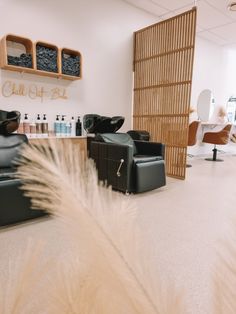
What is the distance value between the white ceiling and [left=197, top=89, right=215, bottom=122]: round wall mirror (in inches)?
58.3

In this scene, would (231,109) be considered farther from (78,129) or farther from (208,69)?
(78,129)

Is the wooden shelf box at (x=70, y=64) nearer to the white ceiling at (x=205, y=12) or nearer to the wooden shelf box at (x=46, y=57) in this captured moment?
the wooden shelf box at (x=46, y=57)

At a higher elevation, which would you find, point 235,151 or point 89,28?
point 89,28

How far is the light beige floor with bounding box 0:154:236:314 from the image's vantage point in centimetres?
135

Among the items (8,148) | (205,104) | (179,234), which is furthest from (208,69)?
(8,148)

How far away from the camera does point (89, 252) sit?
0.24 metres

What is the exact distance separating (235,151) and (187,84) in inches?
180

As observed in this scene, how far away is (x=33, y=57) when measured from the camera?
10.0 ft

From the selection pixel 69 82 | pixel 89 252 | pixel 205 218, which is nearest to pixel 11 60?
pixel 69 82

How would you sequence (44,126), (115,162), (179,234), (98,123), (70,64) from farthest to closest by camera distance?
1. (98,123)
2. (70,64)
3. (44,126)
4. (115,162)
5. (179,234)

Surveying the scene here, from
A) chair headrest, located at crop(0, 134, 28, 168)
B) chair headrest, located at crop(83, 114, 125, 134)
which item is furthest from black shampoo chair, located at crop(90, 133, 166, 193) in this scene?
chair headrest, located at crop(0, 134, 28, 168)

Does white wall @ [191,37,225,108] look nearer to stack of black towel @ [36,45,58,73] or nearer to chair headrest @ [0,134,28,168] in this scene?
stack of black towel @ [36,45,58,73]

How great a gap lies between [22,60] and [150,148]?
2.22 m

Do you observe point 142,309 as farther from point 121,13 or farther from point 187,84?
point 121,13
